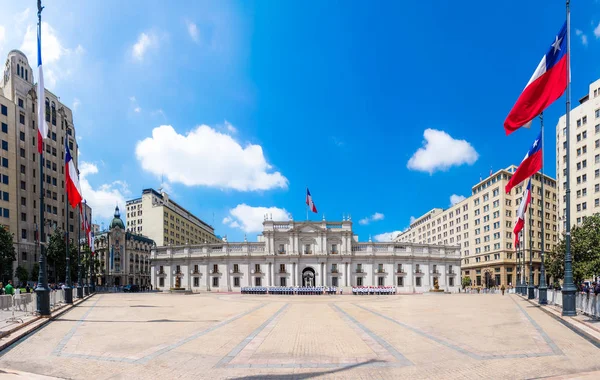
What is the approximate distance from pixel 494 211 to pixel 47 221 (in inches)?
3692

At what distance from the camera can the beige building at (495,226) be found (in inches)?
3639

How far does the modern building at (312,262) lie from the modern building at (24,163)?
26.6m

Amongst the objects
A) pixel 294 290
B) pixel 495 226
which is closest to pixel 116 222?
pixel 294 290

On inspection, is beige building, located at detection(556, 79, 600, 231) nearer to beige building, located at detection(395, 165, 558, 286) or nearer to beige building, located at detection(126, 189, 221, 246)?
beige building, located at detection(395, 165, 558, 286)

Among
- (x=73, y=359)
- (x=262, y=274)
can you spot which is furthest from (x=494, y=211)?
(x=73, y=359)

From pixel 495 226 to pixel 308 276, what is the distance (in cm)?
4550

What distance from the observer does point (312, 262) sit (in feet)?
266

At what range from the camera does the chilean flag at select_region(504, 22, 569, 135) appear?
18016 millimetres

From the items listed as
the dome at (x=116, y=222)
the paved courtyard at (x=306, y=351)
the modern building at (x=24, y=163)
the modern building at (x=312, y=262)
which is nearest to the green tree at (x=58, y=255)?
the modern building at (x=24, y=163)

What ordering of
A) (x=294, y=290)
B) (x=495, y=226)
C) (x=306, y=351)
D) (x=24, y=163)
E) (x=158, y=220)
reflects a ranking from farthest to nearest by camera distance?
(x=158, y=220) < (x=495, y=226) < (x=24, y=163) < (x=294, y=290) < (x=306, y=351)

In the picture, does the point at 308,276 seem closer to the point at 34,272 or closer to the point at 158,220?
the point at 34,272

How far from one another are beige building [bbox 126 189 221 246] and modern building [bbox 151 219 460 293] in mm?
36167

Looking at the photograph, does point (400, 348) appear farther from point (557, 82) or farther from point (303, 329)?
point (557, 82)

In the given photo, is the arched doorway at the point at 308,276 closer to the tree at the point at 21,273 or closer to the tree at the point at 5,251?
the tree at the point at 21,273
